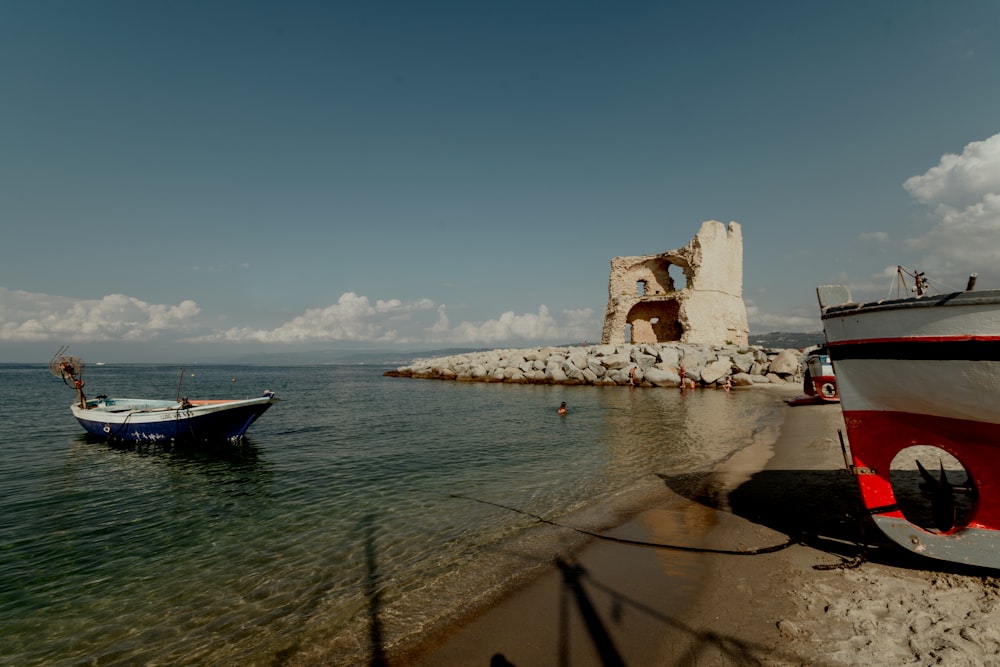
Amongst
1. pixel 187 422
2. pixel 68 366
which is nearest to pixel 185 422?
pixel 187 422

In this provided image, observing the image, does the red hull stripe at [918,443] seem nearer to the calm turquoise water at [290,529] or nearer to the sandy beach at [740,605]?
the sandy beach at [740,605]

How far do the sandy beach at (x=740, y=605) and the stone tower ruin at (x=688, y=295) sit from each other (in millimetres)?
33843

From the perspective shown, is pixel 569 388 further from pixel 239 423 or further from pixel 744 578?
pixel 744 578

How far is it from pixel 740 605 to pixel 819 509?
369 centimetres

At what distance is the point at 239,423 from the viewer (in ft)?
46.9

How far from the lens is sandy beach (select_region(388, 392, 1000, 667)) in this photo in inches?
139

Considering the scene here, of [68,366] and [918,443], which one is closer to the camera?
[918,443]

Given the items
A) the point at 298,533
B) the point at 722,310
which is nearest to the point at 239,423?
the point at 298,533

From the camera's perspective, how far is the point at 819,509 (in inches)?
265

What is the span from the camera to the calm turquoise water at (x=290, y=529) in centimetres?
455

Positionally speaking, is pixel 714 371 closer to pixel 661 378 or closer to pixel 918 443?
pixel 661 378

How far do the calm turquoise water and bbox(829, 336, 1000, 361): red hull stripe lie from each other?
4.46 metres

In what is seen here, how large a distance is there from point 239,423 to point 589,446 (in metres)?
11.8

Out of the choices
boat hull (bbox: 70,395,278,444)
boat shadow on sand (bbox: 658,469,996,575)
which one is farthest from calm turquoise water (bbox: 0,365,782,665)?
boat shadow on sand (bbox: 658,469,996,575)
